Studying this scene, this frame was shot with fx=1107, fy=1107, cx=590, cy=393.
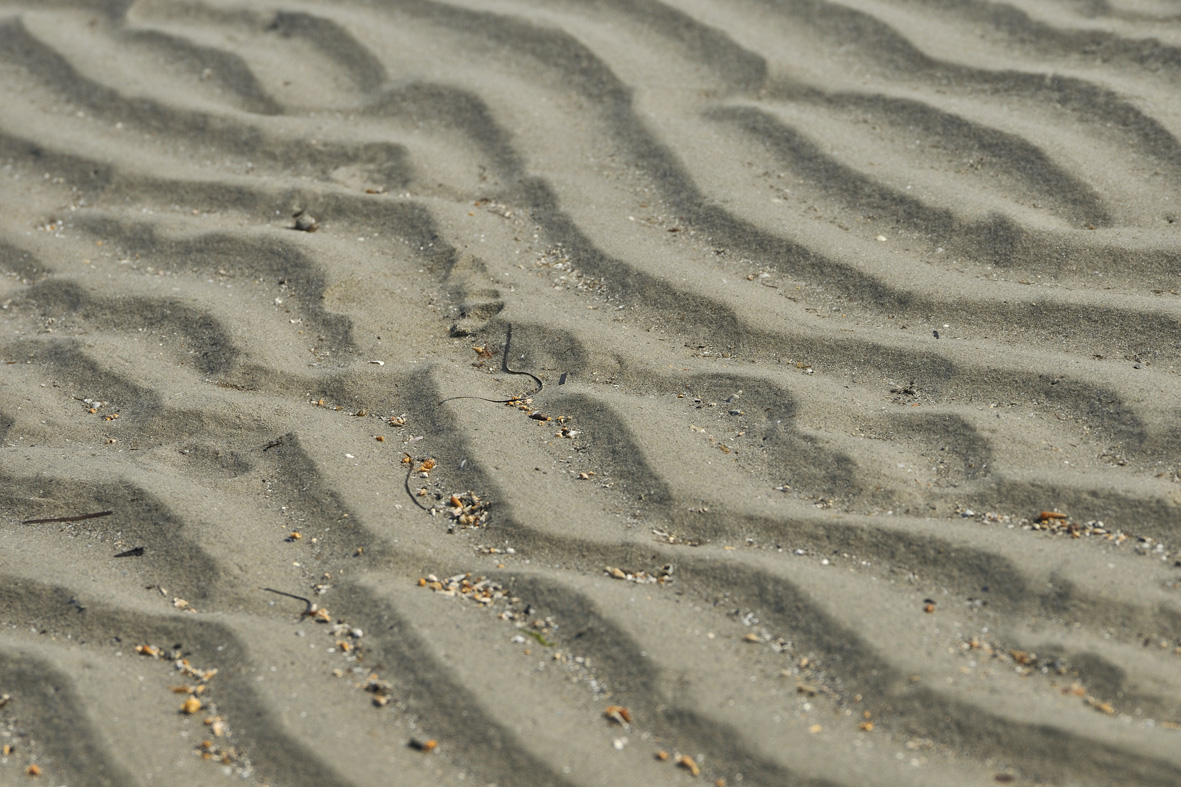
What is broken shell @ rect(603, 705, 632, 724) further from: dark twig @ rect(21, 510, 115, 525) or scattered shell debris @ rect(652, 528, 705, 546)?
dark twig @ rect(21, 510, 115, 525)

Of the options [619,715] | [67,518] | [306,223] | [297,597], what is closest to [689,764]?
[619,715]

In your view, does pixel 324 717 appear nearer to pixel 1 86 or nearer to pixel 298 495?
pixel 298 495

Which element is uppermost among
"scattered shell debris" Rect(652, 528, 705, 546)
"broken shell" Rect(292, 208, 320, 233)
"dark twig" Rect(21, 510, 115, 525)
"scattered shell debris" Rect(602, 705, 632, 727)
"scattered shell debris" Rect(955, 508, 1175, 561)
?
"scattered shell debris" Rect(955, 508, 1175, 561)

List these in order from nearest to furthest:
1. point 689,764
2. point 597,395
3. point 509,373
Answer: point 689,764, point 597,395, point 509,373

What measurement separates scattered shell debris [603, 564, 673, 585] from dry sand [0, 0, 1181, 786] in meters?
0.01

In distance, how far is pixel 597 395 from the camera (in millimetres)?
1967

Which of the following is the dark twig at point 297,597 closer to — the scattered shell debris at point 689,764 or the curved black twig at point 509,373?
the curved black twig at point 509,373

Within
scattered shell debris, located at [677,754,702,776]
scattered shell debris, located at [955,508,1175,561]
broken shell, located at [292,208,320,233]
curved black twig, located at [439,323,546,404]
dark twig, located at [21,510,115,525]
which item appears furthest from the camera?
broken shell, located at [292,208,320,233]

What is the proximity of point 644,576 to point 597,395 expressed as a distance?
0.43m

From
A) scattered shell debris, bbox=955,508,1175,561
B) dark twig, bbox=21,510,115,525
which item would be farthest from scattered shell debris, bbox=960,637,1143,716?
dark twig, bbox=21,510,115,525

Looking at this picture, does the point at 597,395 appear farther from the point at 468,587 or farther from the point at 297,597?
the point at 297,597

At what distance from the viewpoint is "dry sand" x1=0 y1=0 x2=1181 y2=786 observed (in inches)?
56.9

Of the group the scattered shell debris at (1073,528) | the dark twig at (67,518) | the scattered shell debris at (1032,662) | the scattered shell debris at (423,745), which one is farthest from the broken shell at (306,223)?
the scattered shell debris at (1032,662)

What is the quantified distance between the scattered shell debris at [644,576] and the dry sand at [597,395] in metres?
0.01
